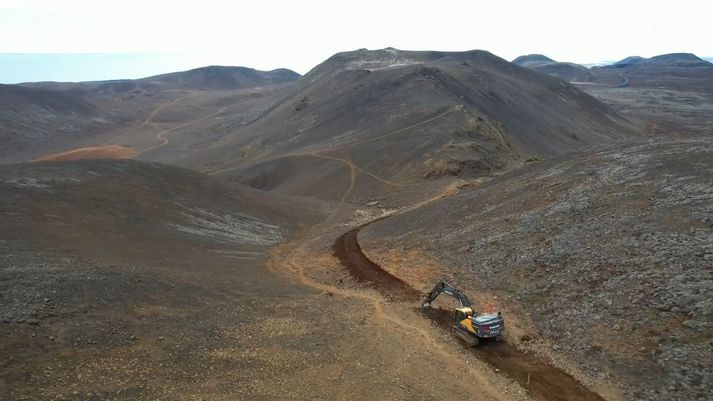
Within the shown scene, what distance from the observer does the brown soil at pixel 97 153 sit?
98438 millimetres

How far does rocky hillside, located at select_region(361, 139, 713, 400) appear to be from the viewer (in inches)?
681

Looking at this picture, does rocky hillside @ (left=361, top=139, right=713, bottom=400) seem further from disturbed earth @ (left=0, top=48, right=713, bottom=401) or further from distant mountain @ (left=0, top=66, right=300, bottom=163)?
distant mountain @ (left=0, top=66, right=300, bottom=163)

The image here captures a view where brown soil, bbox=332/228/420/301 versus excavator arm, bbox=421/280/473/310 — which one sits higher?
excavator arm, bbox=421/280/473/310

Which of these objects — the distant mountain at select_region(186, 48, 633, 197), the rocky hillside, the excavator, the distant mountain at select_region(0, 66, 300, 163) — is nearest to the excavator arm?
the excavator

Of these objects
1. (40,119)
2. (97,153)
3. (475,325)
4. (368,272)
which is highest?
(40,119)

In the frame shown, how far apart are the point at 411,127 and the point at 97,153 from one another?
7138cm

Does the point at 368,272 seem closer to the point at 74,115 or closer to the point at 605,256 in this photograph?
the point at 605,256

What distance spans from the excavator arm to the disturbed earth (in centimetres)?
59

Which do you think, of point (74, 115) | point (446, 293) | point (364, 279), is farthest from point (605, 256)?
point (74, 115)

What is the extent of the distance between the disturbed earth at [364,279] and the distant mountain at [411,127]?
1.70 metres

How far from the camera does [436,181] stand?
52938mm

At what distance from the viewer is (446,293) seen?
2336 cm

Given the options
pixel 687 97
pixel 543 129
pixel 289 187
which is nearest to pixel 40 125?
pixel 289 187

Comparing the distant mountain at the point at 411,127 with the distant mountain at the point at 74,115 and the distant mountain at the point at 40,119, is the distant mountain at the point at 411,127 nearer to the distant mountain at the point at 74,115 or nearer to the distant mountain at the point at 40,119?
the distant mountain at the point at 74,115
